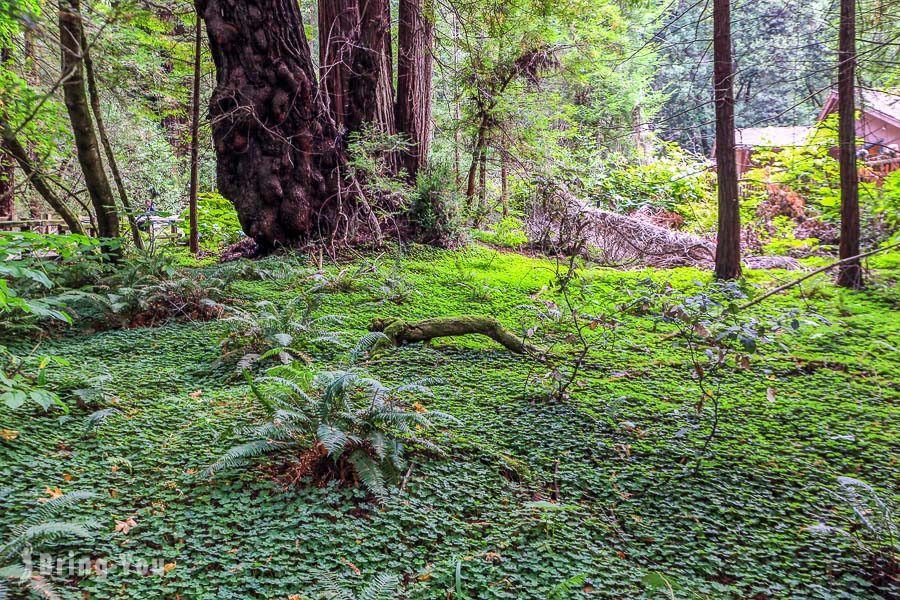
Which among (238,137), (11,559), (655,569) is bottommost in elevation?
(655,569)

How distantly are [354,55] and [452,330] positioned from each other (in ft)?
16.6

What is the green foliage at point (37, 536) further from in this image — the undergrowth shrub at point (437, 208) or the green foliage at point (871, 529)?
the undergrowth shrub at point (437, 208)

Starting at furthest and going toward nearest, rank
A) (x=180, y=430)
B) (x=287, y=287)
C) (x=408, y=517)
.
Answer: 1. (x=287, y=287)
2. (x=180, y=430)
3. (x=408, y=517)

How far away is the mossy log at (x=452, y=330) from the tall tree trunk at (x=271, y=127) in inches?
125

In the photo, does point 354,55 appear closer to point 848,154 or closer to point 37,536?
point 848,154

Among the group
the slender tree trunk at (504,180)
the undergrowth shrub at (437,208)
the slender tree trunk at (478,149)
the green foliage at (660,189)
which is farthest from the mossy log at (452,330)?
the green foliage at (660,189)

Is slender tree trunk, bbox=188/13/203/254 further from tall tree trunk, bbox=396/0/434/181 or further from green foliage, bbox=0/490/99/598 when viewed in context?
green foliage, bbox=0/490/99/598

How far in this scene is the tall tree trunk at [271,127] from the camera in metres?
6.14

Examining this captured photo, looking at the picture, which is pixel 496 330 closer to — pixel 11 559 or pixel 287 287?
pixel 287 287

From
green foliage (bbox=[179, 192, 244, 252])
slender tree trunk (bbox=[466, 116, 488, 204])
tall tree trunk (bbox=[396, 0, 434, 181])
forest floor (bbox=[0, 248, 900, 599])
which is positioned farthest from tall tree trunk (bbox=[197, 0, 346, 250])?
green foliage (bbox=[179, 192, 244, 252])

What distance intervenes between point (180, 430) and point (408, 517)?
55.4 inches

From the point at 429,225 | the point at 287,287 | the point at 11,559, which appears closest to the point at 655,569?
the point at 11,559

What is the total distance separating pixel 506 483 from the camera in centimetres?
242

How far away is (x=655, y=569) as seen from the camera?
6.23 feet
